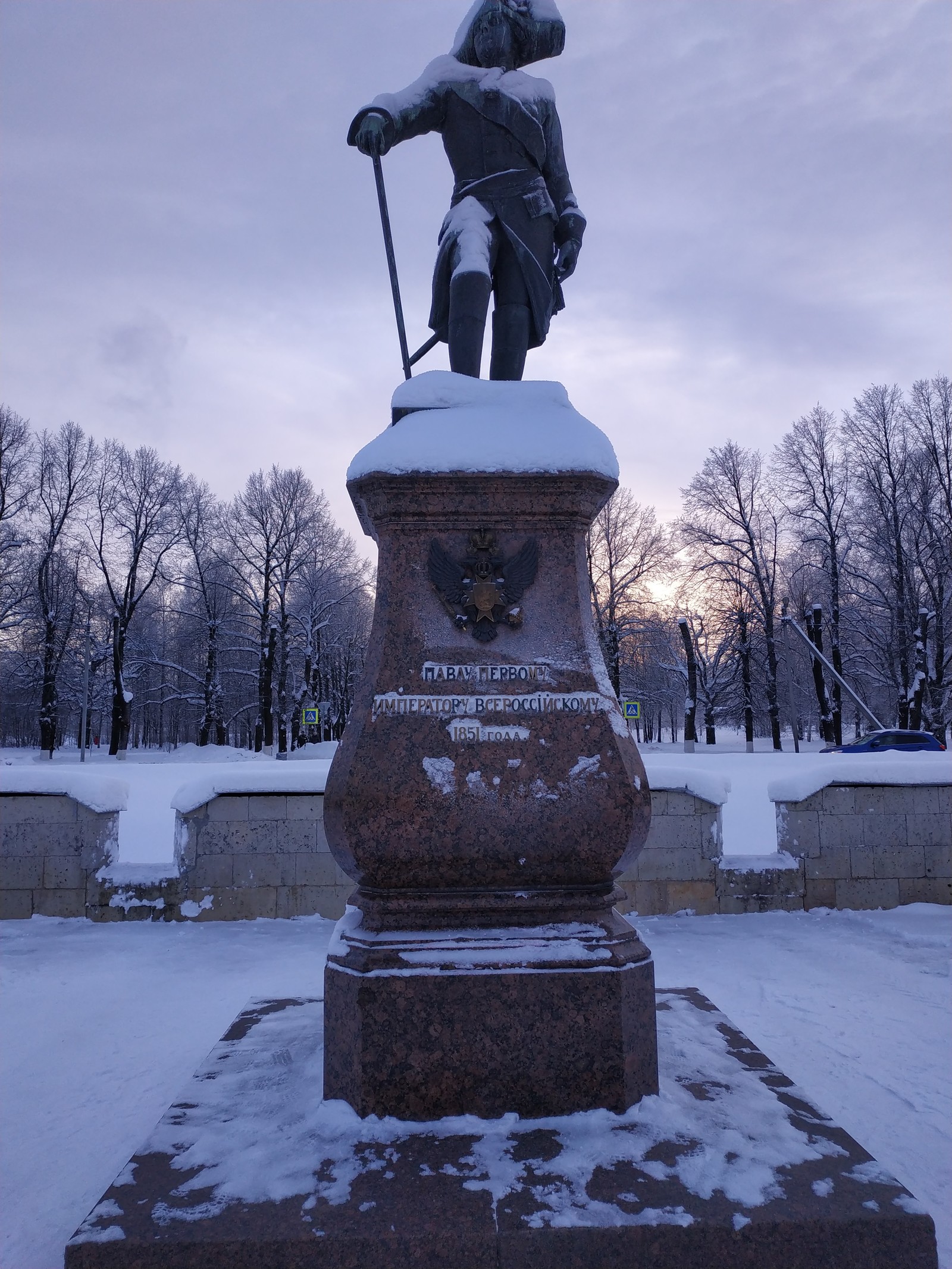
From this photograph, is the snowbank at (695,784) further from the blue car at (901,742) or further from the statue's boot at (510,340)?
the blue car at (901,742)

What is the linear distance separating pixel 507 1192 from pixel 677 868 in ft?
18.0

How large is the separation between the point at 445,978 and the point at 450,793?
58cm

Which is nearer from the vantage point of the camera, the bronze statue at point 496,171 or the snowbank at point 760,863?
the bronze statue at point 496,171

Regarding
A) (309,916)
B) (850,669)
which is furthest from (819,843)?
(850,669)

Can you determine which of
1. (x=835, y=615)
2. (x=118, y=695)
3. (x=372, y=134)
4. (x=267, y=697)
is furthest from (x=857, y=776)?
(x=118, y=695)

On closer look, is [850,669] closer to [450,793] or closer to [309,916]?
[309,916]

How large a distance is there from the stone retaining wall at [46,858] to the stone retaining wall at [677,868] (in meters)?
4.56

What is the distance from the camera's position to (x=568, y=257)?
4.19m

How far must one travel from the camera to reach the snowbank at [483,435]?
3064mm

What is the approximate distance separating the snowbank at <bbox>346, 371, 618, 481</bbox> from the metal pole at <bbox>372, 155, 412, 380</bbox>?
802 mm

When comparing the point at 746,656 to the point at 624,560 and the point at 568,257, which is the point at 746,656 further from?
the point at 568,257

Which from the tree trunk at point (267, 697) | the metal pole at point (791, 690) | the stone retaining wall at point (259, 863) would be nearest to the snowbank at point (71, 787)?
the stone retaining wall at point (259, 863)

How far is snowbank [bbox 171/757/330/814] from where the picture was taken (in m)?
7.26

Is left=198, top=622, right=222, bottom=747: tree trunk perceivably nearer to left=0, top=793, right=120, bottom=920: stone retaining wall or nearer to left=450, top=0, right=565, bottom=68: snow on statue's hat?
left=0, top=793, right=120, bottom=920: stone retaining wall
